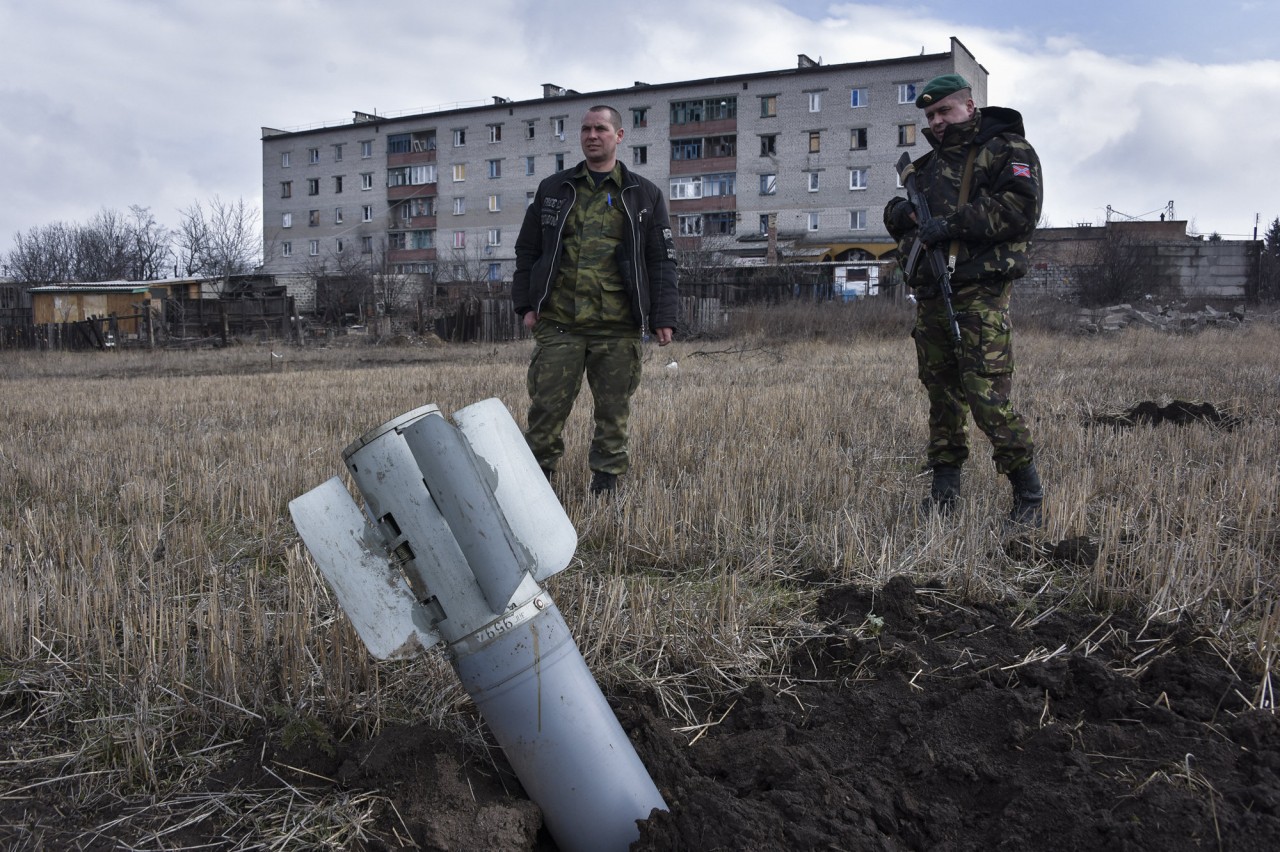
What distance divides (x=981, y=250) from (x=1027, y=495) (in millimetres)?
1154

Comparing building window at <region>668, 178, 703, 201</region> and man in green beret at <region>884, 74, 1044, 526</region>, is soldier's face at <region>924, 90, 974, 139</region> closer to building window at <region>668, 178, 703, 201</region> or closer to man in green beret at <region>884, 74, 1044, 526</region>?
man in green beret at <region>884, 74, 1044, 526</region>

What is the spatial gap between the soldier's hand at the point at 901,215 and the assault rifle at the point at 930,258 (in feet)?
0.10

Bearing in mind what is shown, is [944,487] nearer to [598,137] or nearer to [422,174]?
[598,137]

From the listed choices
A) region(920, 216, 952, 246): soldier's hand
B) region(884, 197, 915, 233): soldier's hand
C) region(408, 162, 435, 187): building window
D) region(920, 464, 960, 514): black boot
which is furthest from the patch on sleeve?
region(408, 162, 435, 187): building window

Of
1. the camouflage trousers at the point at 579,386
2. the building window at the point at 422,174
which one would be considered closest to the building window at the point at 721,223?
the building window at the point at 422,174

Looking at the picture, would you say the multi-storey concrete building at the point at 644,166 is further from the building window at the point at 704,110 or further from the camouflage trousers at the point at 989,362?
the camouflage trousers at the point at 989,362

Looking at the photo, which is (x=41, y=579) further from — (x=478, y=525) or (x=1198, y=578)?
(x=1198, y=578)

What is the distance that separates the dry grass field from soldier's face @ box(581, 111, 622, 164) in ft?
5.67

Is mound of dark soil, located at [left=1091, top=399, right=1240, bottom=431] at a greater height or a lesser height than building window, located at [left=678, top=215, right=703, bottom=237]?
lesser

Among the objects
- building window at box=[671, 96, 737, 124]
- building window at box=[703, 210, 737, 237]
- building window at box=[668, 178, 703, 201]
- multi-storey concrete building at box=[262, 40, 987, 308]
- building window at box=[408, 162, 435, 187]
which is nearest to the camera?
multi-storey concrete building at box=[262, 40, 987, 308]

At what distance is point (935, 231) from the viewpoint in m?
4.38

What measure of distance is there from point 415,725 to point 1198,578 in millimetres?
2653

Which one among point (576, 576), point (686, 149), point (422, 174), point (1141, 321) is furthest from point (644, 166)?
point (576, 576)

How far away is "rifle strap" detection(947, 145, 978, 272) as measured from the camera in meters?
4.45
